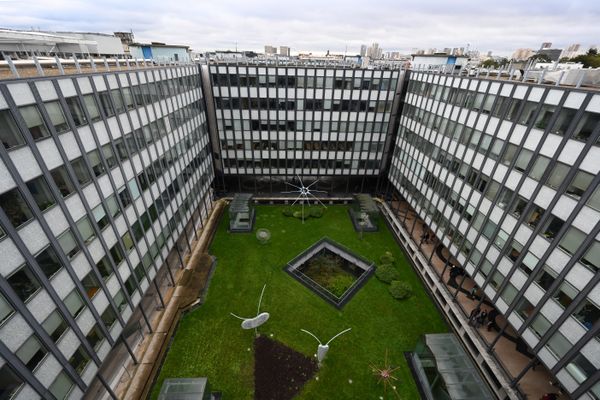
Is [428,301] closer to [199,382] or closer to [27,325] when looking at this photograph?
[199,382]

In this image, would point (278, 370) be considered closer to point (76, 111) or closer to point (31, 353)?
point (31, 353)

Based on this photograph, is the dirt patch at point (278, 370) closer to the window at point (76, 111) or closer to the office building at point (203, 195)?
the office building at point (203, 195)

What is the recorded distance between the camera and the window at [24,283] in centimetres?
1533

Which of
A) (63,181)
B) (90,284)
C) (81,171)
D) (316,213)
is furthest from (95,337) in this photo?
(316,213)

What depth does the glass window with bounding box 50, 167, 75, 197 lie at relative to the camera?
710 inches

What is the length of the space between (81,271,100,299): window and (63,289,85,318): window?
0.81m

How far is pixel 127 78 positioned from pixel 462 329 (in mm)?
43494

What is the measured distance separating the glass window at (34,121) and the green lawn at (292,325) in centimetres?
2368

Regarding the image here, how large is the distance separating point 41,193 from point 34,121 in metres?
4.33

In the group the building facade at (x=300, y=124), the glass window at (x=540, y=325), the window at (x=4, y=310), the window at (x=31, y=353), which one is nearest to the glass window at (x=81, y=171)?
the window at (x=4, y=310)

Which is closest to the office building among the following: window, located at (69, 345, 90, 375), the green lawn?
window, located at (69, 345, 90, 375)

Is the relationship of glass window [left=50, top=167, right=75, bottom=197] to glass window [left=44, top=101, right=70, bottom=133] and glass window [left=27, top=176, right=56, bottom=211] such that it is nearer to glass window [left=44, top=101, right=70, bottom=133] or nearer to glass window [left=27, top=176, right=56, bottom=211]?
glass window [left=27, top=176, right=56, bottom=211]

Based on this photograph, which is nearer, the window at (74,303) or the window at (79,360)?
the window at (74,303)

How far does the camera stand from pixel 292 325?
1265 inches
